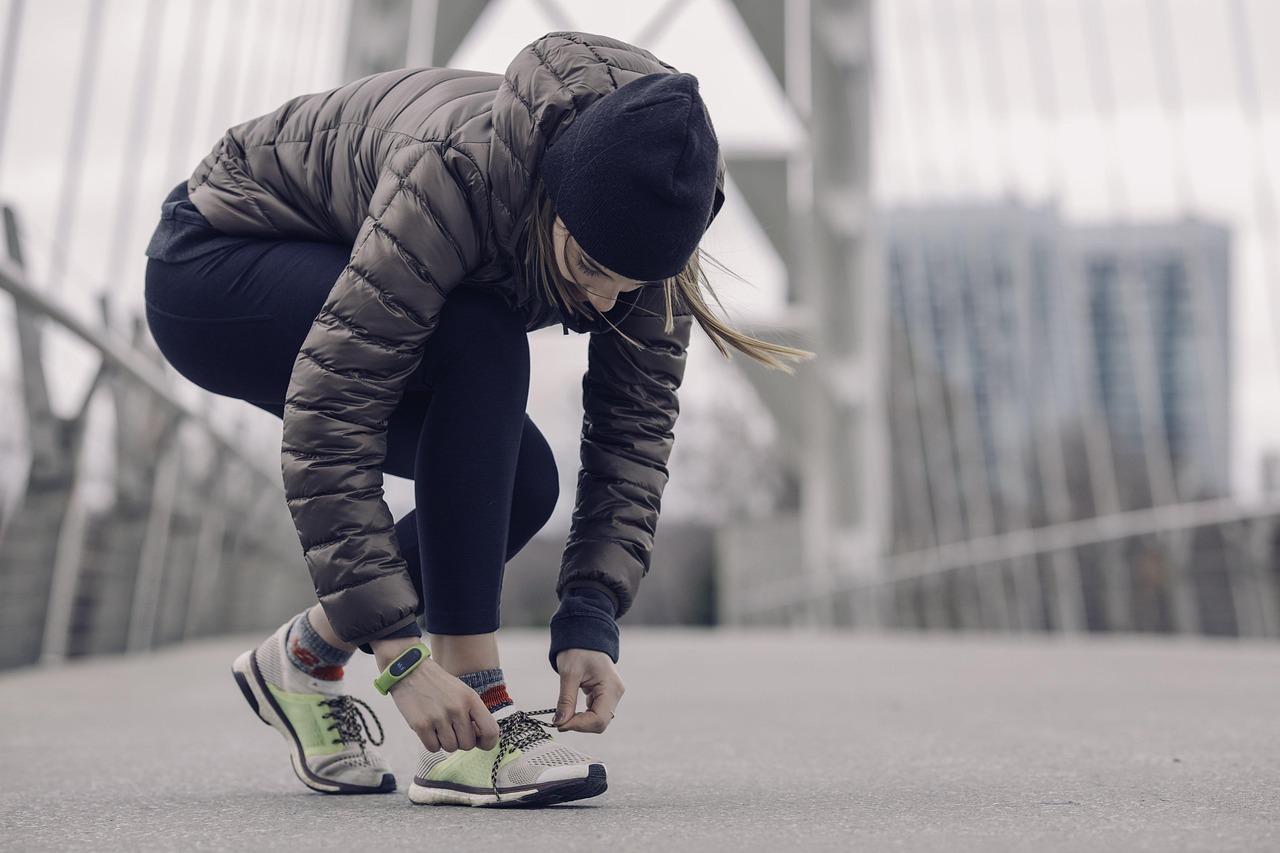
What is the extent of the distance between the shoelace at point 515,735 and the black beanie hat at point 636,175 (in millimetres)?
462

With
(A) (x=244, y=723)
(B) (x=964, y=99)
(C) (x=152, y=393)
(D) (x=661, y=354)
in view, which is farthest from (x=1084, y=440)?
(D) (x=661, y=354)

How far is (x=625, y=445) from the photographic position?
1684 millimetres

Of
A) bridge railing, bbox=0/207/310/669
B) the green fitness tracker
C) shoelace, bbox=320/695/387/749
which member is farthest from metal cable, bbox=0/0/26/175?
the green fitness tracker

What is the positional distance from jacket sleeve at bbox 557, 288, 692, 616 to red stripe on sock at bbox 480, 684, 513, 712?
0.14 meters

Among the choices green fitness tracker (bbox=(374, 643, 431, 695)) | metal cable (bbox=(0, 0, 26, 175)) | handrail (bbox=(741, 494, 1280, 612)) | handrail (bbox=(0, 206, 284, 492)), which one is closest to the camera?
green fitness tracker (bbox=(374, 643, 431, 695))

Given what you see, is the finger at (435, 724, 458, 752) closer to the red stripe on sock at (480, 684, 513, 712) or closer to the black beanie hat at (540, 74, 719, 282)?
the red stripe on sock at (480, 684, 513, 712)

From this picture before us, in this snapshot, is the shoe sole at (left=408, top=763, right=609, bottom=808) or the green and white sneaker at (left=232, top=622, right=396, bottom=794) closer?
the shoe sole at (left=408, top=763, right=609, bottom=808)

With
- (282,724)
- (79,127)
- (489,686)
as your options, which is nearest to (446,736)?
(489,686)

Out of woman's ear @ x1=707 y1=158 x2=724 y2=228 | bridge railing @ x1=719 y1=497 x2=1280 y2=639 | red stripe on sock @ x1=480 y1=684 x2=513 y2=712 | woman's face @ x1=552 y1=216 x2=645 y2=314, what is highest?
woman's ear @ x1=707 y1=158 x2=724 y2=228

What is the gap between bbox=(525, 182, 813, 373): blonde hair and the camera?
1.44 metres

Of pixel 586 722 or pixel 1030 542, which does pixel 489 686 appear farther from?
pixel 1030 542

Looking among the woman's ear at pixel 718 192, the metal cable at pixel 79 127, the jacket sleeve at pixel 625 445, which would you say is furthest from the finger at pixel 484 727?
the metal cable at pixel 79 127

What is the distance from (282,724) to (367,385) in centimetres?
54

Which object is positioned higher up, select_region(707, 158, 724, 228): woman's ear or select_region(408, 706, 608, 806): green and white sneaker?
select_region(707, 158, 724, 228): woman's ear
